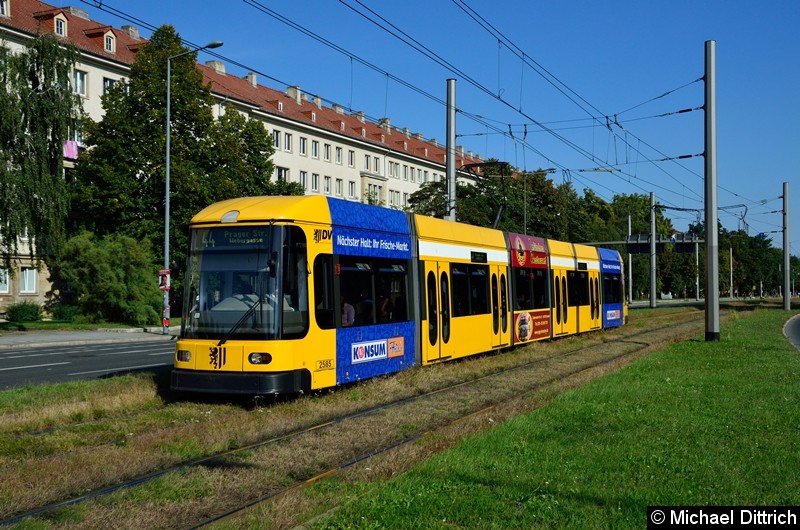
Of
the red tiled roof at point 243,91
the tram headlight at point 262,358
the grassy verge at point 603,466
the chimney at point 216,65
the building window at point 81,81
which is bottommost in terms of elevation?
the grassy verge at point 603,466

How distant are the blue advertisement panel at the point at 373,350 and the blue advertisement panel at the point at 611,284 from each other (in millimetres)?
17488

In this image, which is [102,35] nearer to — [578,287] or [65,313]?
[65,313]

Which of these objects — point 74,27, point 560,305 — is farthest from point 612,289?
point 74,27

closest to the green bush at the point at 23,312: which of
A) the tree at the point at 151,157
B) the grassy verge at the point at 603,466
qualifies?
the tree at the point at 151,157

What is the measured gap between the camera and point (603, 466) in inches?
308

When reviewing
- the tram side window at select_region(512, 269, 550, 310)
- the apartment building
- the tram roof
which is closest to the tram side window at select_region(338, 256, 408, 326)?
the tram roof

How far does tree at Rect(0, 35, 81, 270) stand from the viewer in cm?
3456

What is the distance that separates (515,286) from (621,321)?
1373 cm

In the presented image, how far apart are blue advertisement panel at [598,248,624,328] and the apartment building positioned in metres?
6.69

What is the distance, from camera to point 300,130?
74.8 m

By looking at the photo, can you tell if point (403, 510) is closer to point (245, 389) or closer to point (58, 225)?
point (245, 389)

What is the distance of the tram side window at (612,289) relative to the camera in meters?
32.5

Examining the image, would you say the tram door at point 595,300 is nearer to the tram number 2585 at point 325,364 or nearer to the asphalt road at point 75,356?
the asphalt road at point 75,356

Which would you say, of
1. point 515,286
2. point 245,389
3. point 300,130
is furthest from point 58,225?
point 300,130
